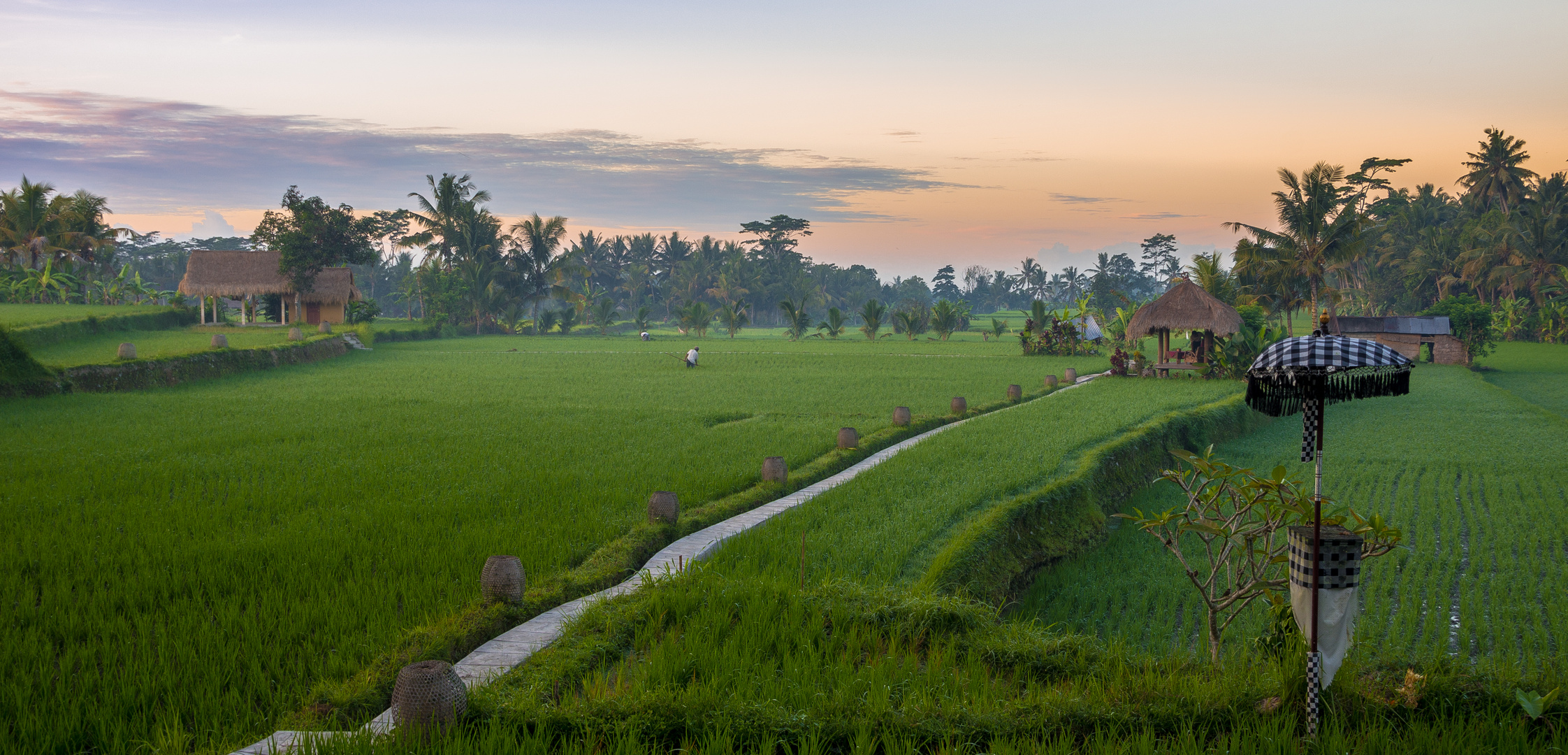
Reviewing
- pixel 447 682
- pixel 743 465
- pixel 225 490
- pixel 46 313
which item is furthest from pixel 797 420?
pixel 46 313

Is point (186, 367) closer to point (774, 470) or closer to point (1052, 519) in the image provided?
point (774, 470)

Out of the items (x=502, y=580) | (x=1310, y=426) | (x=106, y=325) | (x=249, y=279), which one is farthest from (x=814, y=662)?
(x=249, y=279)

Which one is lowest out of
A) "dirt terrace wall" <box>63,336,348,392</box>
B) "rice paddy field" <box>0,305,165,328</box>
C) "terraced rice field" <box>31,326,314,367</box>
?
"dirt terrace wall" <box>63,336,348,392</box>

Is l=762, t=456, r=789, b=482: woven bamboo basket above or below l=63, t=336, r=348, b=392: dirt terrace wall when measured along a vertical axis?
below

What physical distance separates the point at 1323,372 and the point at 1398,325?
32.1m

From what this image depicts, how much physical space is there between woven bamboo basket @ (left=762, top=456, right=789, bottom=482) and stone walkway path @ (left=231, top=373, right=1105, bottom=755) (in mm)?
247

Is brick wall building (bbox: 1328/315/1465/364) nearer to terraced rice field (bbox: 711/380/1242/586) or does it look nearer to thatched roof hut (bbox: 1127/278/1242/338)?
thatched roof hut (bbox: 1127/278/1242/338)

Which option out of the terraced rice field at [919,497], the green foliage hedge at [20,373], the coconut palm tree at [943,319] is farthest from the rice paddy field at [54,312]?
the coconut palm tree at [943,319]

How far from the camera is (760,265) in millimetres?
67938

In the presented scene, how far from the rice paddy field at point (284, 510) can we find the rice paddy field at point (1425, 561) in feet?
12.6

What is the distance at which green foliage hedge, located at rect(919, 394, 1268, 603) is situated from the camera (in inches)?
283

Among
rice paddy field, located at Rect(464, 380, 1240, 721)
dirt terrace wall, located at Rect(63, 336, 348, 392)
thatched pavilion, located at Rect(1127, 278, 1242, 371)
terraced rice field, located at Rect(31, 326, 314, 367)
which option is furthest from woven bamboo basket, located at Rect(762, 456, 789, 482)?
thatched pavilion, located at Rect(1127, 278, 1242, 371)

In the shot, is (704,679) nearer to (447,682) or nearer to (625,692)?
(625,692)

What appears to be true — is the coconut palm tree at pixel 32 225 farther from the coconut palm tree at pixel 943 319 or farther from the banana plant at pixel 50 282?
the coconut palm tree at pixel 943 319
